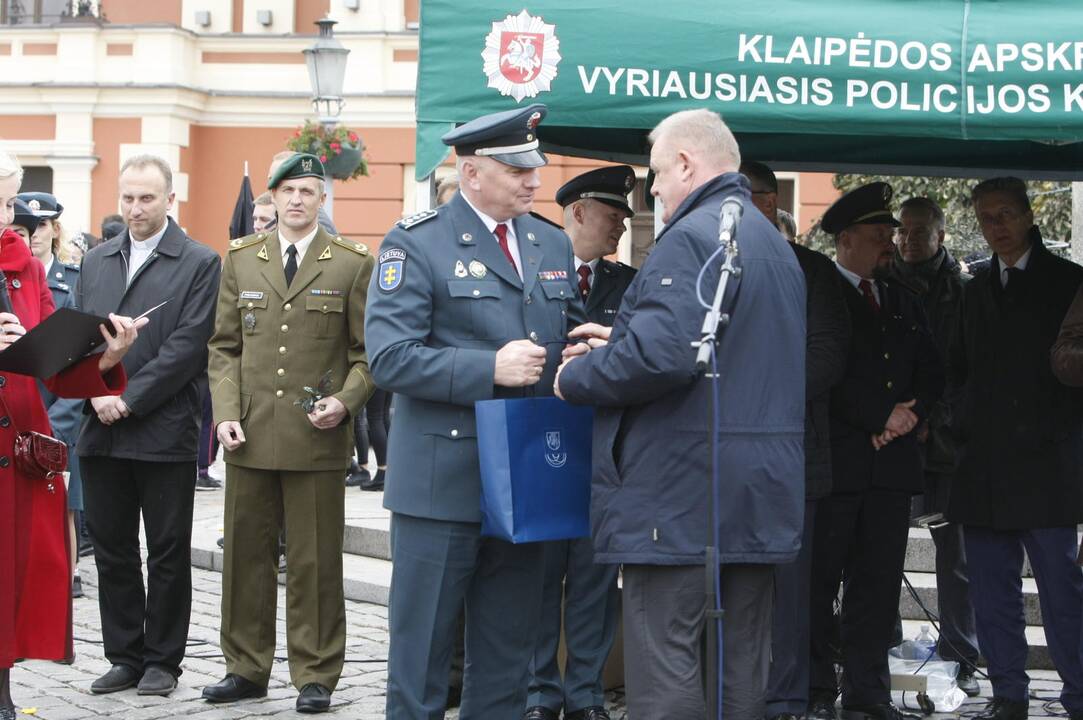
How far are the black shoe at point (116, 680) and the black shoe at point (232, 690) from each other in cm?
36

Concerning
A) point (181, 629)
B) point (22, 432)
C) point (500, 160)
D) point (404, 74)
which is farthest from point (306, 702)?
point (404, 74)

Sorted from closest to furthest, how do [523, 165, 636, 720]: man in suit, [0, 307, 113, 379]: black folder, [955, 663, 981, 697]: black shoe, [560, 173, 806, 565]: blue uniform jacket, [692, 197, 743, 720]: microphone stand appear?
[692, 197, 743, 720]: microphone stand < [560, 173, 806, 565]: blue uniform jacket < [0, 307, 113, 379]: black folder < [523, 165, 636, 720]: man in suit < [955, 663, 981, 697]: black shoe

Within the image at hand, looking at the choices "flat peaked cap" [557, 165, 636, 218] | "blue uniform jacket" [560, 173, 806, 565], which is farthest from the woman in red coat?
"blue uniform jacket" [560, 173, 806, 565]

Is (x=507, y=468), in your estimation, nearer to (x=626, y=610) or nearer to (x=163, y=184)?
(x=626, y=610)

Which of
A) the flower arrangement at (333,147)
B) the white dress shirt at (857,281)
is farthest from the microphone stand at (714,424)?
the flower arrangement at (333,147)

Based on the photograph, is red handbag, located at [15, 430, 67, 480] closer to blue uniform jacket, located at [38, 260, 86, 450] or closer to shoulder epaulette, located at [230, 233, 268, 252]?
shoulder epaulette, located at [230, 233, 268, 252]

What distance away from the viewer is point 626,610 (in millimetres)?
4711

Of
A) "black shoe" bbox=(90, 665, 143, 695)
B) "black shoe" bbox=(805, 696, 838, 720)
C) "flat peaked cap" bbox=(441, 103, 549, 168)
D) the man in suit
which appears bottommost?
"black shoe" bbox=(805, 696, 838, 720)

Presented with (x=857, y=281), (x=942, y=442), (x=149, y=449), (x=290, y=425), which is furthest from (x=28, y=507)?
(x=942, y=442)

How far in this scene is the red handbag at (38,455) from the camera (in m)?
5.83

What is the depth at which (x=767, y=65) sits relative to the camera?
5.45 m

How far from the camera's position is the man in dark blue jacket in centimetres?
452

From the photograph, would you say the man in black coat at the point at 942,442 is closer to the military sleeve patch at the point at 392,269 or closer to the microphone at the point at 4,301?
the military sleeve patch at the point at 392,269

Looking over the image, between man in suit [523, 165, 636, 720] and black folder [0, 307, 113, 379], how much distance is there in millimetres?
1886
